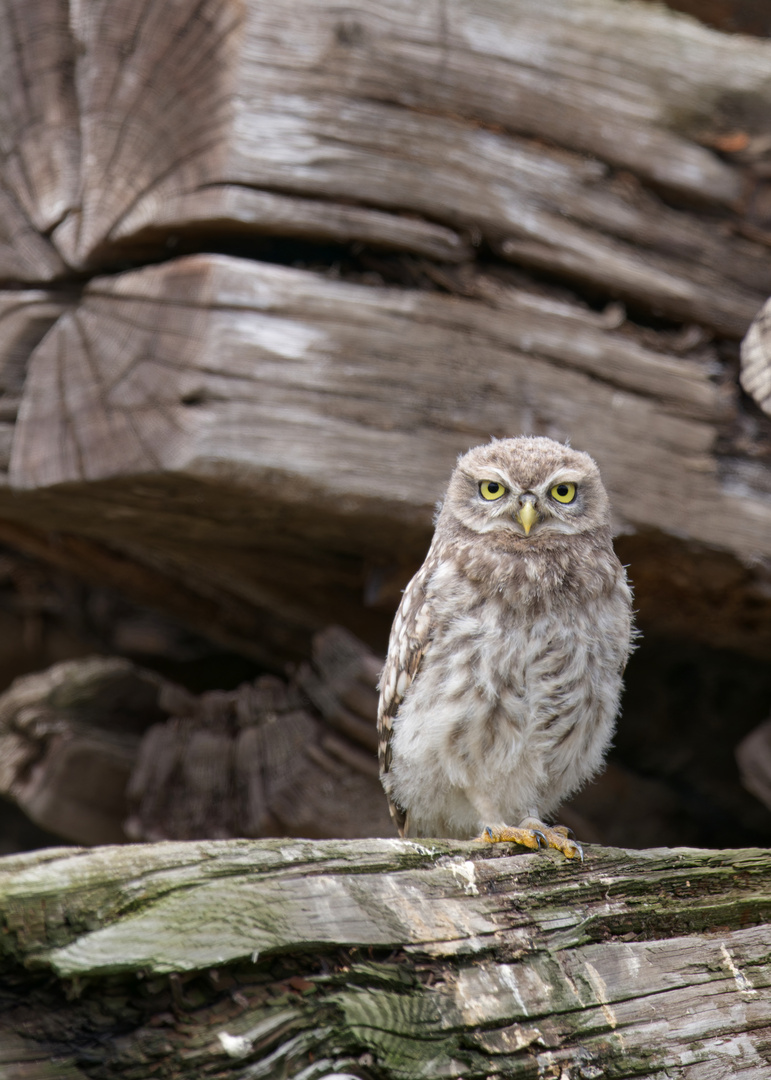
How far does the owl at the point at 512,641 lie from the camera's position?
2.76 m

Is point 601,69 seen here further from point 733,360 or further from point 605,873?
point 605,873

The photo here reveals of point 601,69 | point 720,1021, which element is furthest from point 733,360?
point 720,1021

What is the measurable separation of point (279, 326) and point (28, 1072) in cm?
213

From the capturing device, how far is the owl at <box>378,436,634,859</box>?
9.05 feet

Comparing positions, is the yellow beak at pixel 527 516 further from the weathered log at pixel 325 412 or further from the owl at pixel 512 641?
the weathered log at pixel 325 412

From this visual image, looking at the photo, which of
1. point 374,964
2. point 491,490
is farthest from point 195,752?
point 374,964

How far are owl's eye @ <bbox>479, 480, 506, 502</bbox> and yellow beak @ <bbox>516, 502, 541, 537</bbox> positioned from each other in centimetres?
8

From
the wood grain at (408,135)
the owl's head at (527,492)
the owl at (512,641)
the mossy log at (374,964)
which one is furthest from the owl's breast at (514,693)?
the wood grain at (408,135)

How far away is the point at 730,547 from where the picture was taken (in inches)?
130

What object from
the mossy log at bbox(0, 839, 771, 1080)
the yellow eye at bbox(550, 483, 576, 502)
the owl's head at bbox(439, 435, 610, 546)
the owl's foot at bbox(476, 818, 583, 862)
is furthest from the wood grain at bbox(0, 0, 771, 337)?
the mossy log at bbox(0, 839, 771, 1080)

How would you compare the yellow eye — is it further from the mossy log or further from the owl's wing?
the mossy log

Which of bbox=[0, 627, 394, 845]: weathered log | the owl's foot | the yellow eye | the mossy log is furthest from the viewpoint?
bbox=[0, 627, 394, 845]: weathered log

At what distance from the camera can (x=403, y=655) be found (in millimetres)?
2984

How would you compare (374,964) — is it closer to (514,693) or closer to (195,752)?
(514,693)
